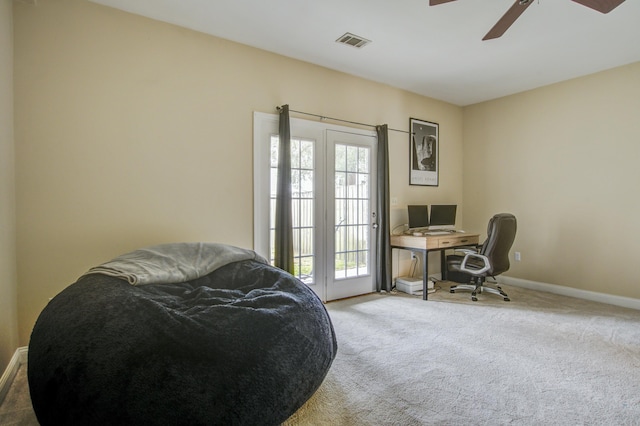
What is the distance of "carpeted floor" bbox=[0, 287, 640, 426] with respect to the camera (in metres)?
1.79

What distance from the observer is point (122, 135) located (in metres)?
2.68

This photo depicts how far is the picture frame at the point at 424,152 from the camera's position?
15.6 feet

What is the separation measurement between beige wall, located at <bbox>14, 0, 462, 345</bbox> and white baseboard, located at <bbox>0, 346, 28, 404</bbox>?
123 mm

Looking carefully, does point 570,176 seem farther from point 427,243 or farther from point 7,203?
point 7,203

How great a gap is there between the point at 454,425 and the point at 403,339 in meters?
1.11

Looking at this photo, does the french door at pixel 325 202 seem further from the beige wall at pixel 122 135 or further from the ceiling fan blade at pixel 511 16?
the ceiling fan blade at pixel 511 16

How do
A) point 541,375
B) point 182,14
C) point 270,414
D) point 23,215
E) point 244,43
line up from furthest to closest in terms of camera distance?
point 244,43, point 182,14, point 23,215, point 541,375, point 270,414

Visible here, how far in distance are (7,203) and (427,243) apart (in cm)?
395

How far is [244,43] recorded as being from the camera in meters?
3.26

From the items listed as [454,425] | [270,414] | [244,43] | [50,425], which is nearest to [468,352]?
[454,425]

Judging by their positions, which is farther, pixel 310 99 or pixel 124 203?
pixel 310 99

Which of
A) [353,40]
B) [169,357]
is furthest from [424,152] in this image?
[169,357]

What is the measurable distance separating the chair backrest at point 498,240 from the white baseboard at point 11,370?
14.5 feet

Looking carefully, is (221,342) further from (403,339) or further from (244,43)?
(244,43)
